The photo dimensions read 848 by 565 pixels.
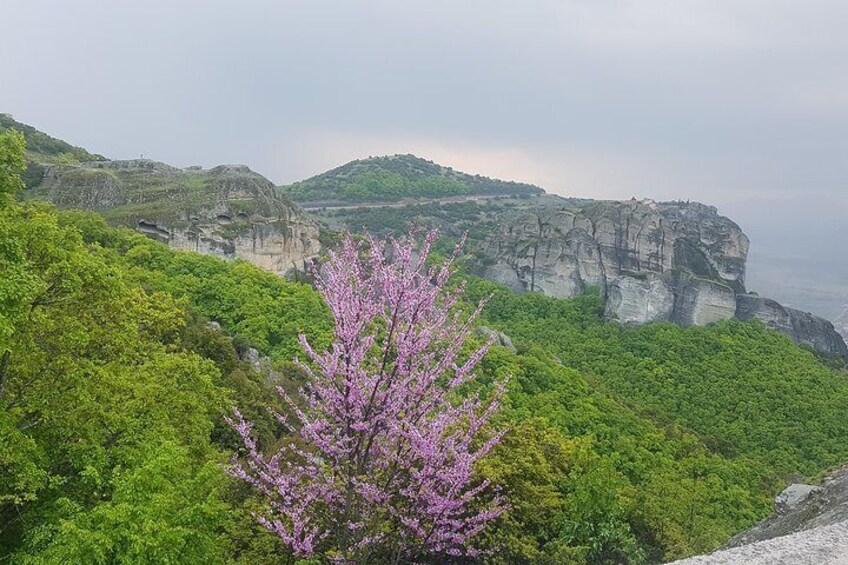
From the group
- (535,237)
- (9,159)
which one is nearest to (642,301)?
(535,237)

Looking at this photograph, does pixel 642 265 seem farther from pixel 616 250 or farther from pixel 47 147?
pixel 47 147

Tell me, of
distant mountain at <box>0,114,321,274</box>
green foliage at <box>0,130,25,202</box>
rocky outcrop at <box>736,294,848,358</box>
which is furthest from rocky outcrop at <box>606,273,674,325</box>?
green foliage at <box>0,130,25,202</box>

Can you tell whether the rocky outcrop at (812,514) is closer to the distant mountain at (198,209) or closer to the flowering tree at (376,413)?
the flowering tree at (376,413)

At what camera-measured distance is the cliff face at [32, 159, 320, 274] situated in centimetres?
4281

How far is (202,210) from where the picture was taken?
44156 mm

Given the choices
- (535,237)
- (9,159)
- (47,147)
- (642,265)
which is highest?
(47,147)

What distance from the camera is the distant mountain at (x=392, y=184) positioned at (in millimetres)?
126125

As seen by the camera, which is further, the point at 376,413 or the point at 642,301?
the point at 642,301

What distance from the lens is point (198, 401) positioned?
463 inches

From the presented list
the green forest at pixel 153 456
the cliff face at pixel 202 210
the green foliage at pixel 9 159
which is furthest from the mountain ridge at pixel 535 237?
the green foliage at pixel 9 159

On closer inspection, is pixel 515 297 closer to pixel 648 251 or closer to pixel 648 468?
pixel 648 251

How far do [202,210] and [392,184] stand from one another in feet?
301

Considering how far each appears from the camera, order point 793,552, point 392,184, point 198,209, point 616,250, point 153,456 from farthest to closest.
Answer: point 392,184 → point 616,250 → point 198,209 → point 153,456 → point 793,552

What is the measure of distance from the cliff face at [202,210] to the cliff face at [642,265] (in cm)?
2853
